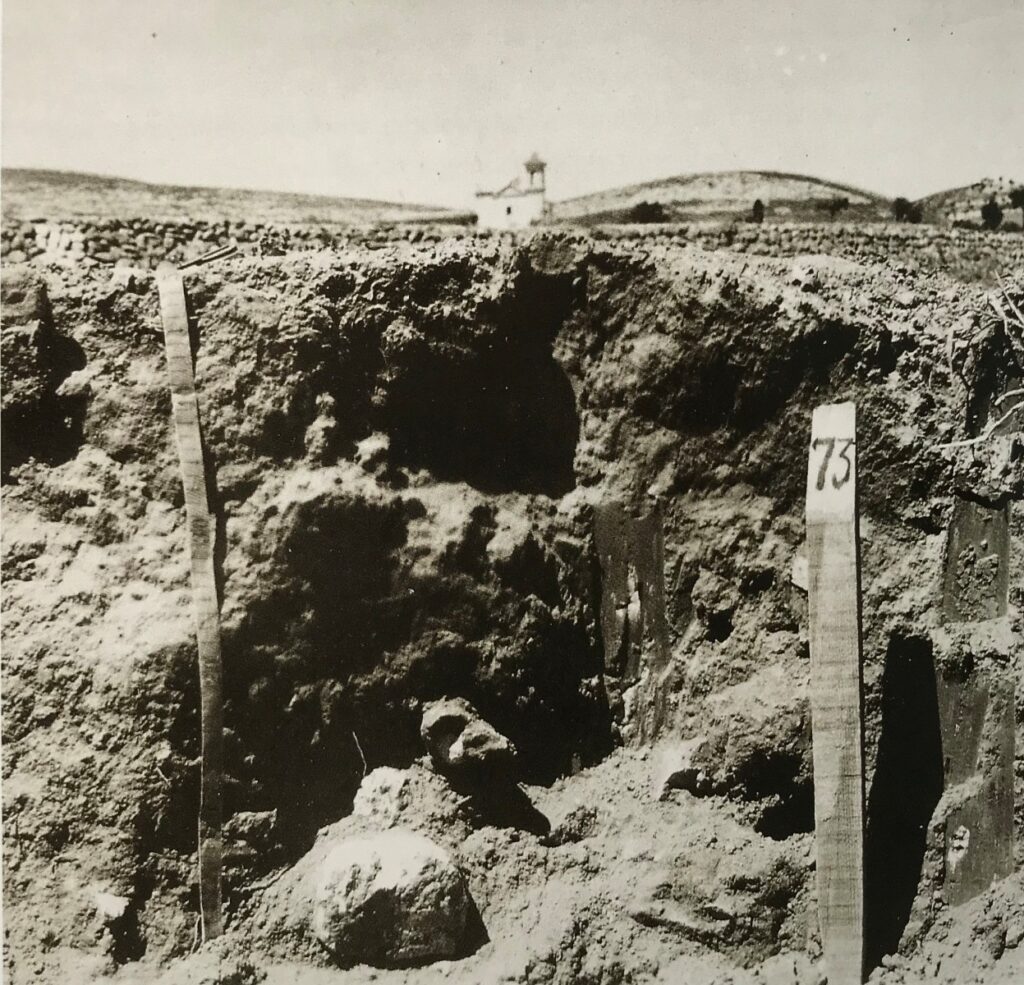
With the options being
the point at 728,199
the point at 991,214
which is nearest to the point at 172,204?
the point at 728,199

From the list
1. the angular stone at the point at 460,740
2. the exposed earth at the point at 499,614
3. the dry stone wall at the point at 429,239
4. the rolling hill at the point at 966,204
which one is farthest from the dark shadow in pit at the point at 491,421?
the rolling hill at the point at 966,204

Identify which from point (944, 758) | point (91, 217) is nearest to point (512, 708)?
point (944, 758)

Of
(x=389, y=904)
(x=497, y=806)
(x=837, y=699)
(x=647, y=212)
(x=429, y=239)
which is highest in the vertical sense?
(x=647, y=212)

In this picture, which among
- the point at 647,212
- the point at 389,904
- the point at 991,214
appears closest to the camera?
the point at 389,904

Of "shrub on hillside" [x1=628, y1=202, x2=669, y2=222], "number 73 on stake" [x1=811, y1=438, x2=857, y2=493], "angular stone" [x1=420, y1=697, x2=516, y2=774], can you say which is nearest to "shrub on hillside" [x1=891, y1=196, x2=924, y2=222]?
"shrub on hillside" [x1=628, y1=202, x2=669, y2=222]

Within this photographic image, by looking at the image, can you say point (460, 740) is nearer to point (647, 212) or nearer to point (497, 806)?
point (497, 806)

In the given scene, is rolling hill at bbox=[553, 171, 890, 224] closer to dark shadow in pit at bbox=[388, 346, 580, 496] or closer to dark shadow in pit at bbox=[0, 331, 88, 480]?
dark shadow in pit at bbox=[388, 346, 580, 496]
